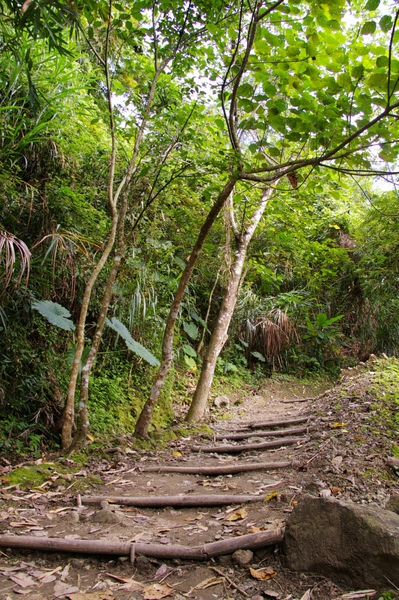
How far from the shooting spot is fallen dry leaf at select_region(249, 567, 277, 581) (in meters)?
1.87

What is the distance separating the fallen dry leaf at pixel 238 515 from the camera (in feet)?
8.29

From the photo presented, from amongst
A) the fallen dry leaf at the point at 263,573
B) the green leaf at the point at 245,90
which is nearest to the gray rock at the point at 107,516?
the fallen dry leaf at the point at 263,573

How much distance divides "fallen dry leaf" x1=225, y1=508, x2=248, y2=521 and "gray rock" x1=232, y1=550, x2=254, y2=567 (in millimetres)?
505

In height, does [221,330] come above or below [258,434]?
above

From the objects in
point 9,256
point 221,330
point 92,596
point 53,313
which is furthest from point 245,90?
point 221,330

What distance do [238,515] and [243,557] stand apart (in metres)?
0.59

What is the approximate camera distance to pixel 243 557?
199cm

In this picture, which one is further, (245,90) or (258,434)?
(258,434)

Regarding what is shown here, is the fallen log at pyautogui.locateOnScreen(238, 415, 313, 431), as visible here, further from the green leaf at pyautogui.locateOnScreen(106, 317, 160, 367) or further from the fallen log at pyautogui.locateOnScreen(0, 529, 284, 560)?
the fallen log at pyautogui.locateOnScreen(0, 529, 284, 560)

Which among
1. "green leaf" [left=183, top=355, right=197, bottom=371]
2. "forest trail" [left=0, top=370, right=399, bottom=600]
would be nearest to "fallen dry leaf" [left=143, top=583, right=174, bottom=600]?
"forest trail" [left=0, top=370, right=399, bottom=600]

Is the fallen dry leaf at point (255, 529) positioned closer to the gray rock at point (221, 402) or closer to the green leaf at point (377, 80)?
the green leaf at point (377, 80)

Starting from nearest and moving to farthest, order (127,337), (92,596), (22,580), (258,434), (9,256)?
(92,596) → (22,580) → (9,256) → (127,337) → (258,434)

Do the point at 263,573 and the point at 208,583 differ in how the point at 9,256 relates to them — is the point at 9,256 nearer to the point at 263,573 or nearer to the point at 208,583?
the point at 208,583

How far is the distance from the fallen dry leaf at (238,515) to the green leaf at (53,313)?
208 centimetres
